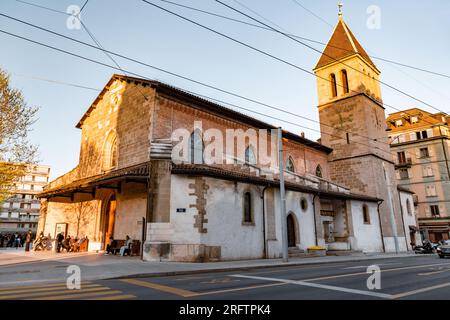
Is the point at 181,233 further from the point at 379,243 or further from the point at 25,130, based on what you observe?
the point at 379,243

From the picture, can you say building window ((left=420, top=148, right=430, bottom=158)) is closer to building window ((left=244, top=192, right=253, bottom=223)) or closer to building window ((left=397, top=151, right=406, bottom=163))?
building window ((left=397, top=151, right=406, bottom=163))

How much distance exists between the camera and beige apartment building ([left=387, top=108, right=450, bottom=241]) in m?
43.7

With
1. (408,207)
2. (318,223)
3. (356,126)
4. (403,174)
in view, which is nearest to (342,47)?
(356,126)

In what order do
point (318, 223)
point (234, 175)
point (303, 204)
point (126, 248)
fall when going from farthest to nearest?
point (318, 223)
point (303, 204)
point (126, 248)
point (234, 175)

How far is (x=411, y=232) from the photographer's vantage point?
35469mm

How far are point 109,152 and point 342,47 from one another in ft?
92.7

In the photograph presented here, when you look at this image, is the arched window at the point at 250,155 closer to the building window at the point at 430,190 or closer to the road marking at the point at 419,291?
the road marking at the point at 419,291

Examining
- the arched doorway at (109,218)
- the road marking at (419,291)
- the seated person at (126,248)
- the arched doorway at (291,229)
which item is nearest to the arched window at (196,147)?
the seated person at (126,248)

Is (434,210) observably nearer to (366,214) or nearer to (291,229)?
(366,214)

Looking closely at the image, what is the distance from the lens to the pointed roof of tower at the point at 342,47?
111 ft

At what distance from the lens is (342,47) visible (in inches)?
1369

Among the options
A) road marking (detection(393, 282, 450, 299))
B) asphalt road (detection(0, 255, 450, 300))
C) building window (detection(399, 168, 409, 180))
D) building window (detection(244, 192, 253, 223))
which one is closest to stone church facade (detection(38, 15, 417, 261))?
building window (detection(244, 192, 253, 223))

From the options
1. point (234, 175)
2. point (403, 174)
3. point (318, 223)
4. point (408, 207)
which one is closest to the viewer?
point (234, 175)
